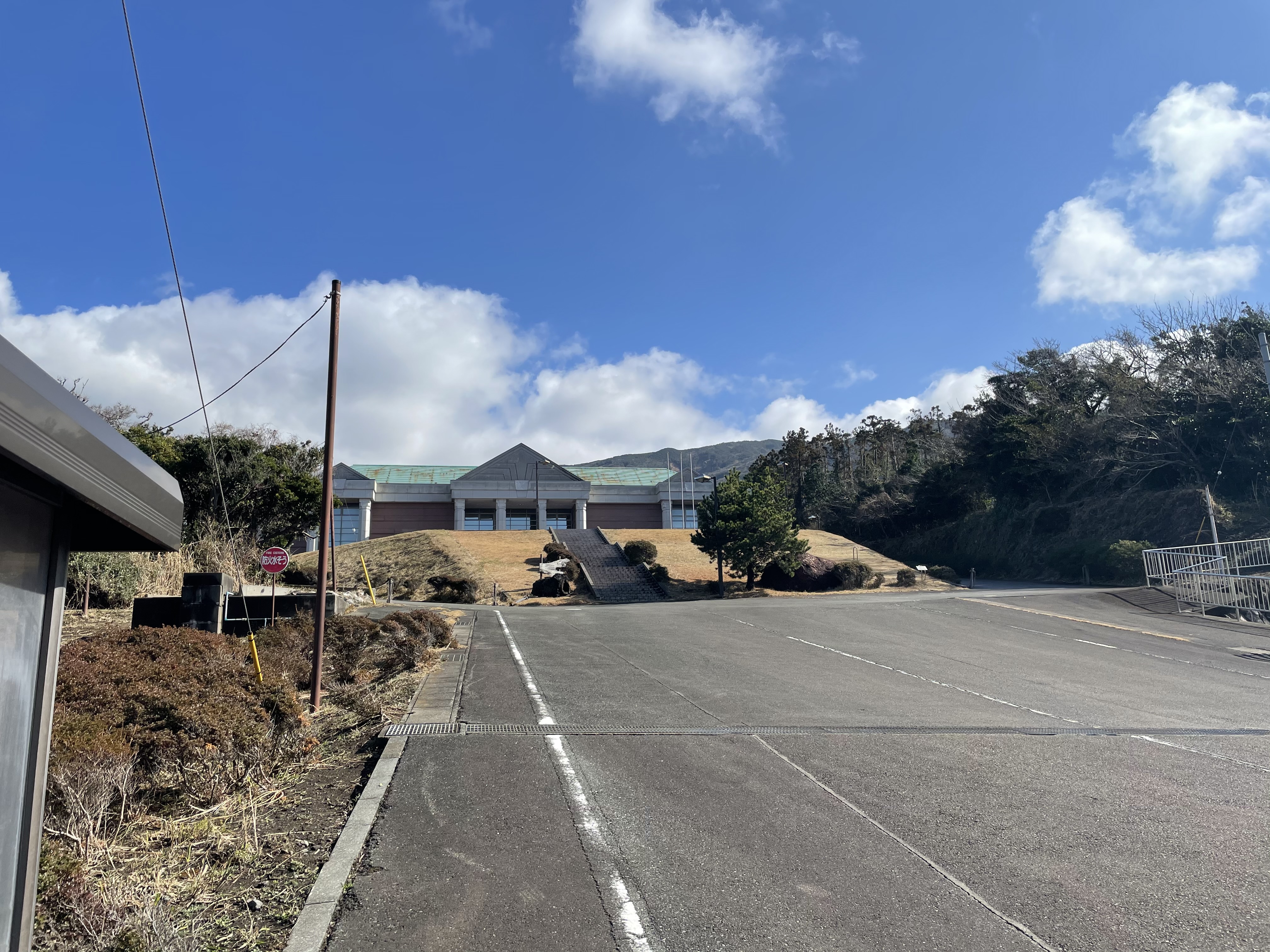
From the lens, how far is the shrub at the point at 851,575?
32531mm

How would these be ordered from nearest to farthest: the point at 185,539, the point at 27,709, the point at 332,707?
the point at 27,709, the point at 332,707, the point at 185,539

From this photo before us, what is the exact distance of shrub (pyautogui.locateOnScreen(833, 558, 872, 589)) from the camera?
1281 inches

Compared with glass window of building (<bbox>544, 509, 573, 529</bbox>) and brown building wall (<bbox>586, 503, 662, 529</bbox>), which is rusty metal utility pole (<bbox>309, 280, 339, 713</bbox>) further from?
glass window of building (<bbox>544, 509, 573, 529</bbox>)

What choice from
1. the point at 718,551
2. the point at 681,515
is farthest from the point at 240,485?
the point at 681,515

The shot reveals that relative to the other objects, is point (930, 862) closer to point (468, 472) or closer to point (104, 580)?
point (104, 580)

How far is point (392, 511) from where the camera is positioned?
189ft

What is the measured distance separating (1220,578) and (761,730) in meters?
20.1

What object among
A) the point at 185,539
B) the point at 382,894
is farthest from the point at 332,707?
the point at 185,539

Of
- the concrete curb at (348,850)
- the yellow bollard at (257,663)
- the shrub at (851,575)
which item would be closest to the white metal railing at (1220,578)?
the shrub at (851,575)

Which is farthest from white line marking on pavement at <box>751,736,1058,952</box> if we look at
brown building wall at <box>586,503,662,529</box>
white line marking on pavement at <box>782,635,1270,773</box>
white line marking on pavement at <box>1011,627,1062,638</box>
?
brown building wall at <box>586,503,662,529</box>

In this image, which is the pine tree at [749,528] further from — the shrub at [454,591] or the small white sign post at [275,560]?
the small white sign post at [275,560]

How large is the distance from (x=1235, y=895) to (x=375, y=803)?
5430mm

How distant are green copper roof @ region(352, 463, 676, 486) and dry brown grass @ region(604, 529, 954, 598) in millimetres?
13385

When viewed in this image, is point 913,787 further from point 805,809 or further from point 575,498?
point 575,498
